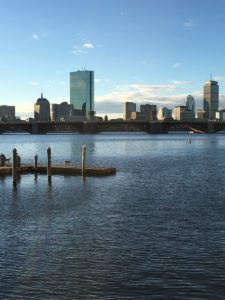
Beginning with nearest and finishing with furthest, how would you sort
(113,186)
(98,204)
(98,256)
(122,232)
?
(98,256), (122,232), (98,204), (113,186)

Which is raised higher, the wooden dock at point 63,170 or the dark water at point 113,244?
the wooden dock at point 63,170

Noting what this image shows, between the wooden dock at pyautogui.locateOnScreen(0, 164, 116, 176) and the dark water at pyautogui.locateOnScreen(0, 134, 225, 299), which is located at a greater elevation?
the wooden dock at pyautogui.locateOnScreen(0, 164, 116, 176)

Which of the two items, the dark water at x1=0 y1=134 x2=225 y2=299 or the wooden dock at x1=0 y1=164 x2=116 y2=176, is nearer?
the dark water at x1=0 y1=134 x2=225 y2=299

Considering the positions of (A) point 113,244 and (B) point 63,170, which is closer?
(A) point 113,244

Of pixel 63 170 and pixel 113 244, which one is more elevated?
pixel 63 170

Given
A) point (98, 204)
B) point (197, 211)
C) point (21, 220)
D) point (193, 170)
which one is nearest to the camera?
point (21, 220)

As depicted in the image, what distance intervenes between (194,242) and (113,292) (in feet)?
28.8

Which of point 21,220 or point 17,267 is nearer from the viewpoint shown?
point 17,267

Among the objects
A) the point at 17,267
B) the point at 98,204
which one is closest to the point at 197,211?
the point at 98,204

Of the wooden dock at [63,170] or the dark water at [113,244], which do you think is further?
the wooden dock at [63,170]

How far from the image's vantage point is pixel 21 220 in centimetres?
3547

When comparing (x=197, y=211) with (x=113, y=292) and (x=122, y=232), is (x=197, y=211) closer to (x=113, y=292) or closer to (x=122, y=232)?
(x=122, y=232)

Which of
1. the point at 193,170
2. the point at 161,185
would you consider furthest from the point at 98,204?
the point at 193,170

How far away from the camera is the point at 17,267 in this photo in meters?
24.3
